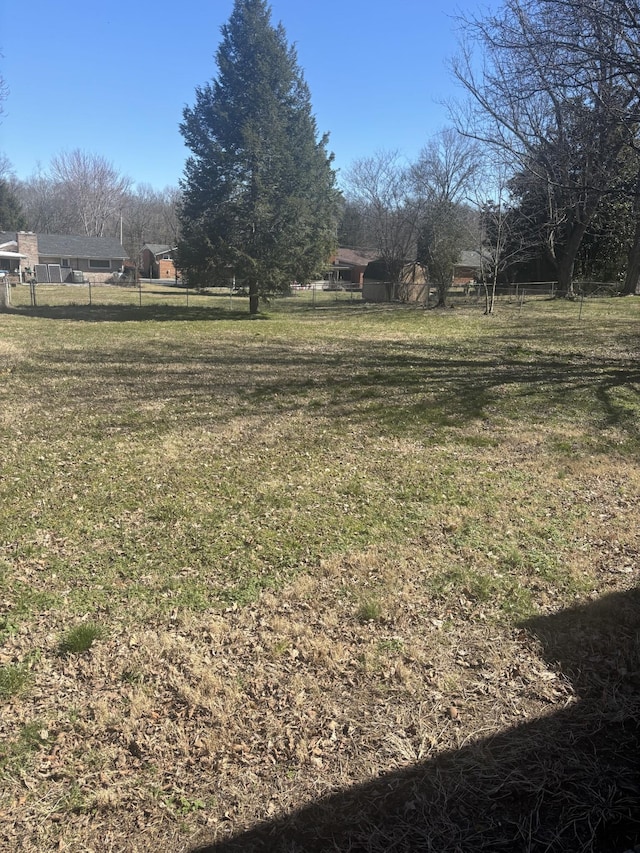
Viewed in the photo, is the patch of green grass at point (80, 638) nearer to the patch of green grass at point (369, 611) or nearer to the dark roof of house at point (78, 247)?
the patch of green grass at point (369, 611)

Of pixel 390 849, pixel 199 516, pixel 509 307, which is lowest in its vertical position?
pixel 390 849

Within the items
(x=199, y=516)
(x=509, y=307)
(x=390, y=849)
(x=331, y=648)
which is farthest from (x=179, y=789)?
(x=509, y=307)

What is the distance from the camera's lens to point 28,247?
5531cm

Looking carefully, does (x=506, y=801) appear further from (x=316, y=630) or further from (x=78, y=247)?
(x=78, y=247)

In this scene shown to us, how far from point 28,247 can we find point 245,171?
138 ft

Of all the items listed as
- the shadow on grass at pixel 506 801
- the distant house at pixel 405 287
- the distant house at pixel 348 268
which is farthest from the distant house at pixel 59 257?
the shadow on grass at pixel 506 801

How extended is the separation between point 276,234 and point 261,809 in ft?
72.8

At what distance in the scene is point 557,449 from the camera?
6.79 m

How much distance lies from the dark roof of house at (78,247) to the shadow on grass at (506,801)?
212 feet

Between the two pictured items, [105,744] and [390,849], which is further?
[105,744]

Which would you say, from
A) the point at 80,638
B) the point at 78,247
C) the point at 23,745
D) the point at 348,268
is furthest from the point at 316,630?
the point at 78,247

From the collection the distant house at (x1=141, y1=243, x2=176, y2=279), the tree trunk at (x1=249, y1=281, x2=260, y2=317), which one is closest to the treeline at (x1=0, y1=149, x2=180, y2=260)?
the distant house at (x1=141, y1=243, x2=176, y2=279)

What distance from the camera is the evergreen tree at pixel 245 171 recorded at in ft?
72.1

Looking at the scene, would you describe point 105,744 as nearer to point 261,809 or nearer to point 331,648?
point 261,809
